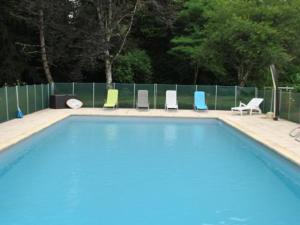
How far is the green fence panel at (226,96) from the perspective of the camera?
2172 cm

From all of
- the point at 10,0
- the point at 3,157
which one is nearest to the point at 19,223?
the point at 3,157

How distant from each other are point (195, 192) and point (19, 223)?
9.28ft

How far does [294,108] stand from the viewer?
1552 cm

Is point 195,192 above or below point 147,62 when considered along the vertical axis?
below

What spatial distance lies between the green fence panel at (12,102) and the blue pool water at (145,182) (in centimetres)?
211

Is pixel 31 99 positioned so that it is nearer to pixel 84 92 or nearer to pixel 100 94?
pixel 84 92

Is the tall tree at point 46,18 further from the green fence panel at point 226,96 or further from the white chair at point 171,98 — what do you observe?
the green fence panel at point 226,96

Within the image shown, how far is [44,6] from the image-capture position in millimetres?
22750

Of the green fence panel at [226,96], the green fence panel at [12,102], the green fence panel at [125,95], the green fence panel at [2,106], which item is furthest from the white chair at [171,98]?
the green fence panel at [2,106]

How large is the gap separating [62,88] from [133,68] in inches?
368

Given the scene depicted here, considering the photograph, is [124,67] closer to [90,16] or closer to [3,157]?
[90,16]

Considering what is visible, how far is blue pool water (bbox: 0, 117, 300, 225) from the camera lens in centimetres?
605

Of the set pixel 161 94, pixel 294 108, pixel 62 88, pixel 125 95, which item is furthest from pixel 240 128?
pixel 62 88

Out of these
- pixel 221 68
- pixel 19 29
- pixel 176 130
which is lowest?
pixel 176 130
